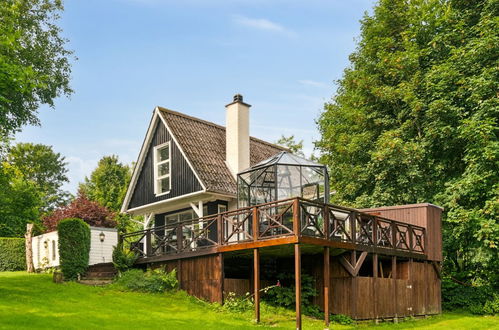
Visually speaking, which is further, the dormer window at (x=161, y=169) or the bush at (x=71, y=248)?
the dormer window at (x=161, y=169)

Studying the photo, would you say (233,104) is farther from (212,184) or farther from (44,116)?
(44,116)

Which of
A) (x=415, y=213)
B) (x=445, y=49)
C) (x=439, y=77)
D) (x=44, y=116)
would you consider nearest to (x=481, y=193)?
(x=415, y=213)

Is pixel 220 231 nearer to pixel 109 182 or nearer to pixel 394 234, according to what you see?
pixel 394 234

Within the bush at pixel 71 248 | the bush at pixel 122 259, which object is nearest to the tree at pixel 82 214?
the bush at pixel 122 259

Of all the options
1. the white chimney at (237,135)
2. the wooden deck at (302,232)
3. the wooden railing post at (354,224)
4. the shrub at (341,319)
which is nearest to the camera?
the wooden deck at (302,232)

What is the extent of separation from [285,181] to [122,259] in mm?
6415

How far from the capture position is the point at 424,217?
66.4ft

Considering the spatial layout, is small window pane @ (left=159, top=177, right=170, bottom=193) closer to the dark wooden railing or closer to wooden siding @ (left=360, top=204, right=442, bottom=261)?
the dark wooden railing

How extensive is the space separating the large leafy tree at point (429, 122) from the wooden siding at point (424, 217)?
4.78ft

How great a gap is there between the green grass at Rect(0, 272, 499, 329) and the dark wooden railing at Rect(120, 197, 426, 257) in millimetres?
2201

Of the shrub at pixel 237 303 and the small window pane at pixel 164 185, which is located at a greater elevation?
the small window pane at pixel 164 185

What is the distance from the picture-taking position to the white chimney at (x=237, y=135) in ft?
75.5

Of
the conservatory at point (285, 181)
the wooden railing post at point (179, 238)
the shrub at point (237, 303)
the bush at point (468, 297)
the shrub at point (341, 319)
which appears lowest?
the bush at point (468, 297)

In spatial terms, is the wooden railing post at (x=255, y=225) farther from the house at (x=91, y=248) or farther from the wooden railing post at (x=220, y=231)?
the house at (x=91, y=248)
